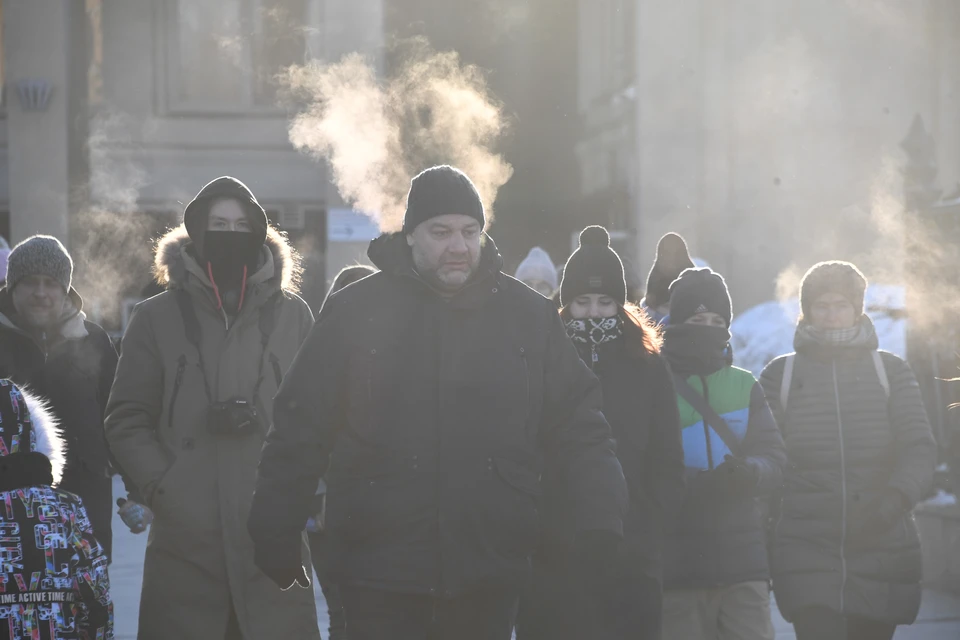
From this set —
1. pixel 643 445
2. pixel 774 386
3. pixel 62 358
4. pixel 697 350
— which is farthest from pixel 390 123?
pixel 643 445

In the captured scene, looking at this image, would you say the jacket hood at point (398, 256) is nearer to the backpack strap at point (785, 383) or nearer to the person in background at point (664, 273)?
the backpack strap at point (785, 383)

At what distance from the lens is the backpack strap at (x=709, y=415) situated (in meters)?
5.31

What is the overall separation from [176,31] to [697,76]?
6.13 m

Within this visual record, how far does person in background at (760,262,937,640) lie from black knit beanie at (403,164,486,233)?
2.32 meters

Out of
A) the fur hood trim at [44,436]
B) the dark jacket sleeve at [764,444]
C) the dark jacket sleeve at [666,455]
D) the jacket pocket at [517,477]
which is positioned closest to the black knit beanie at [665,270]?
the dark jacket sleeve at [764,444]

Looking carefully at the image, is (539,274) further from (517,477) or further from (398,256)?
(517,477)

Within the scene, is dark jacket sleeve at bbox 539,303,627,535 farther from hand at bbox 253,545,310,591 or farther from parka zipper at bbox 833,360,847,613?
parka zipper at bbox 833,360,847,613

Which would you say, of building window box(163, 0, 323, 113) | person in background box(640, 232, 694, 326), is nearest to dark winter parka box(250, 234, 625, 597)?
person in background box(640, 232, 694, 326)

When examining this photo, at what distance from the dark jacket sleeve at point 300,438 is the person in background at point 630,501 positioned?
40.3 inches

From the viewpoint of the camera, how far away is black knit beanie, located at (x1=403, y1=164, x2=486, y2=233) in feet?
12.9

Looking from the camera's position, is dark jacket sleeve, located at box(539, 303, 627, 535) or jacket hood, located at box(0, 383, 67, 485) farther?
jacket hood, located at box(0, 383, 67, 485)

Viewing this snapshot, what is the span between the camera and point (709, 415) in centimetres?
532

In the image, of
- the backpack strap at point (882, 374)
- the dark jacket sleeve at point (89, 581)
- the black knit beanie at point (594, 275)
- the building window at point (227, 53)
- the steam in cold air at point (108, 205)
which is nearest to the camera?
the dark jacket sleeve at point (89, 581)

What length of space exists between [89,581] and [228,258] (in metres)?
A: 1.26
